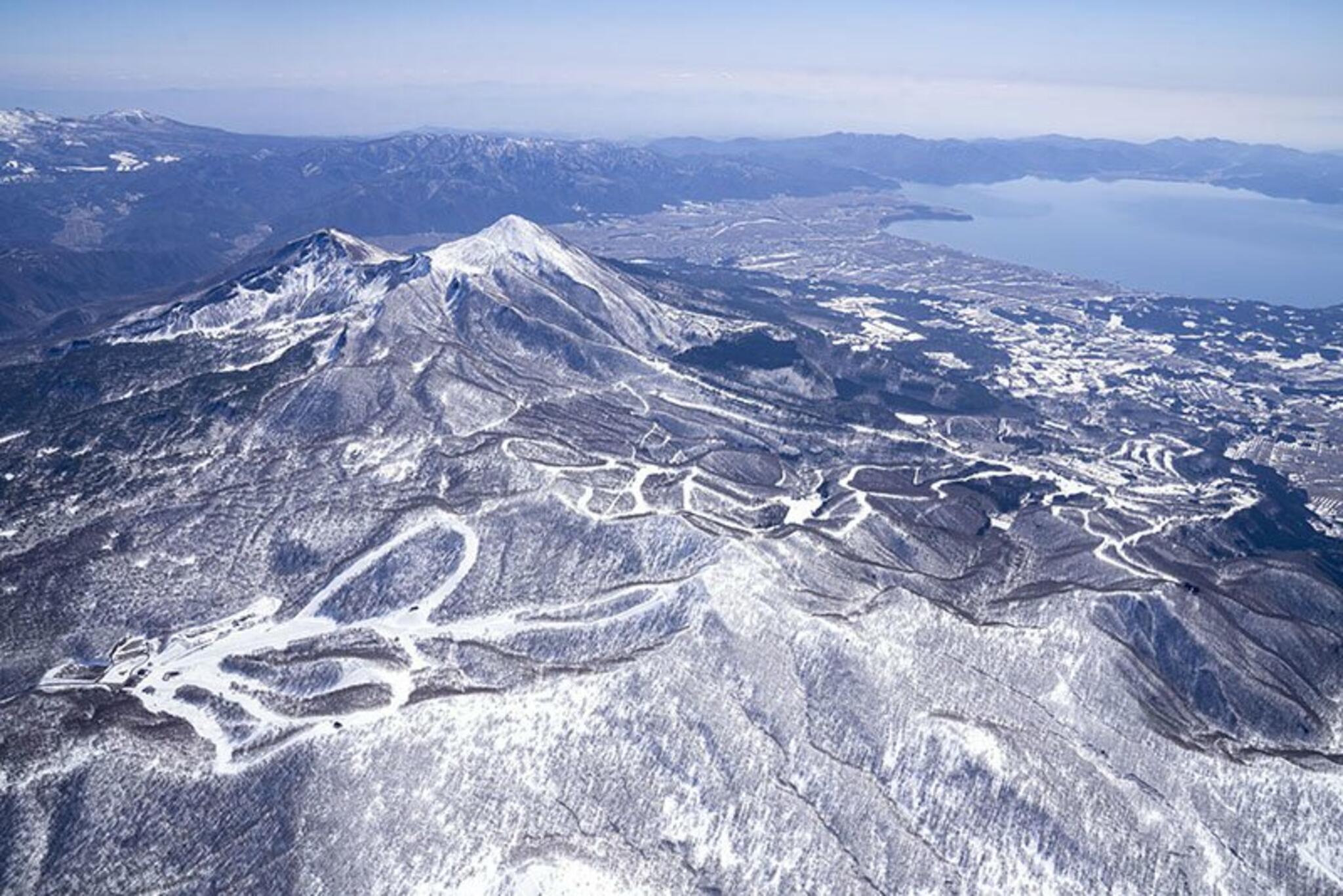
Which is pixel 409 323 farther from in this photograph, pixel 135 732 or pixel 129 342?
pixel 135 732

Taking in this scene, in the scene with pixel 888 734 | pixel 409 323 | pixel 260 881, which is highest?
pixel 409 323

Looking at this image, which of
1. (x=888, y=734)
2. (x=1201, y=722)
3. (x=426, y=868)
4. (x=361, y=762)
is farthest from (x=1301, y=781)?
(x=361, y=762)

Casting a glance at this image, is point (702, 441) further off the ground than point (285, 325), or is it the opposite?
point (285, 325)

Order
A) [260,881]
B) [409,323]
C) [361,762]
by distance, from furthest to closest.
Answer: [409,323]
[361,762]
[260,881]

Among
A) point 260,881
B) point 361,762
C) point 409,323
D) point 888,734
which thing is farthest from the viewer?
point 409,323

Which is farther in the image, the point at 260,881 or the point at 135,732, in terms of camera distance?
the point at 135,732

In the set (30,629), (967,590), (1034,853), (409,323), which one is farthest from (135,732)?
(409,323)

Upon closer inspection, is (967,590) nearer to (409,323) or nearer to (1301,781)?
(1301,781)
